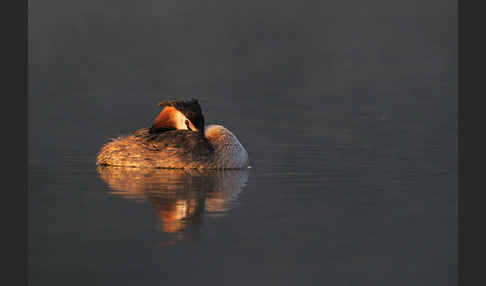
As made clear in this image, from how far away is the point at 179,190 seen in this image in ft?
37.6

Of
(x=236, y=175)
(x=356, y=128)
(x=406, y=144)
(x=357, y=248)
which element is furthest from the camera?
(x=356, y=128)

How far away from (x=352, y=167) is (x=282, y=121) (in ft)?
16.9

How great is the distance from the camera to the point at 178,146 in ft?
43.1

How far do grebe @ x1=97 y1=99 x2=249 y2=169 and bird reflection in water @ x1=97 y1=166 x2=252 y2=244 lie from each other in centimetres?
14

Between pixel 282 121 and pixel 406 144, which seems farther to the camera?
pixel 282 121

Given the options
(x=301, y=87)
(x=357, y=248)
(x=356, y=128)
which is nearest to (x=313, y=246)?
(x=357, y=248)

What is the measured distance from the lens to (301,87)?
26.1 metres

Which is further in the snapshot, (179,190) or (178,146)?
(178,146)

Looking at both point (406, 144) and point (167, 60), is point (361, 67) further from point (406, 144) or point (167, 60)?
point (406, 144)

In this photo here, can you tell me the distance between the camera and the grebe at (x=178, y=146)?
43.0 feet

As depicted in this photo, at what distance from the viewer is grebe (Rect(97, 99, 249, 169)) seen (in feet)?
43.0

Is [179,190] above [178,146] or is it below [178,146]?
below

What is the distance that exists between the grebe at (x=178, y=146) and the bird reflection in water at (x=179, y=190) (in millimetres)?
141

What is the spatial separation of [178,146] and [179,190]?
1.77 m
